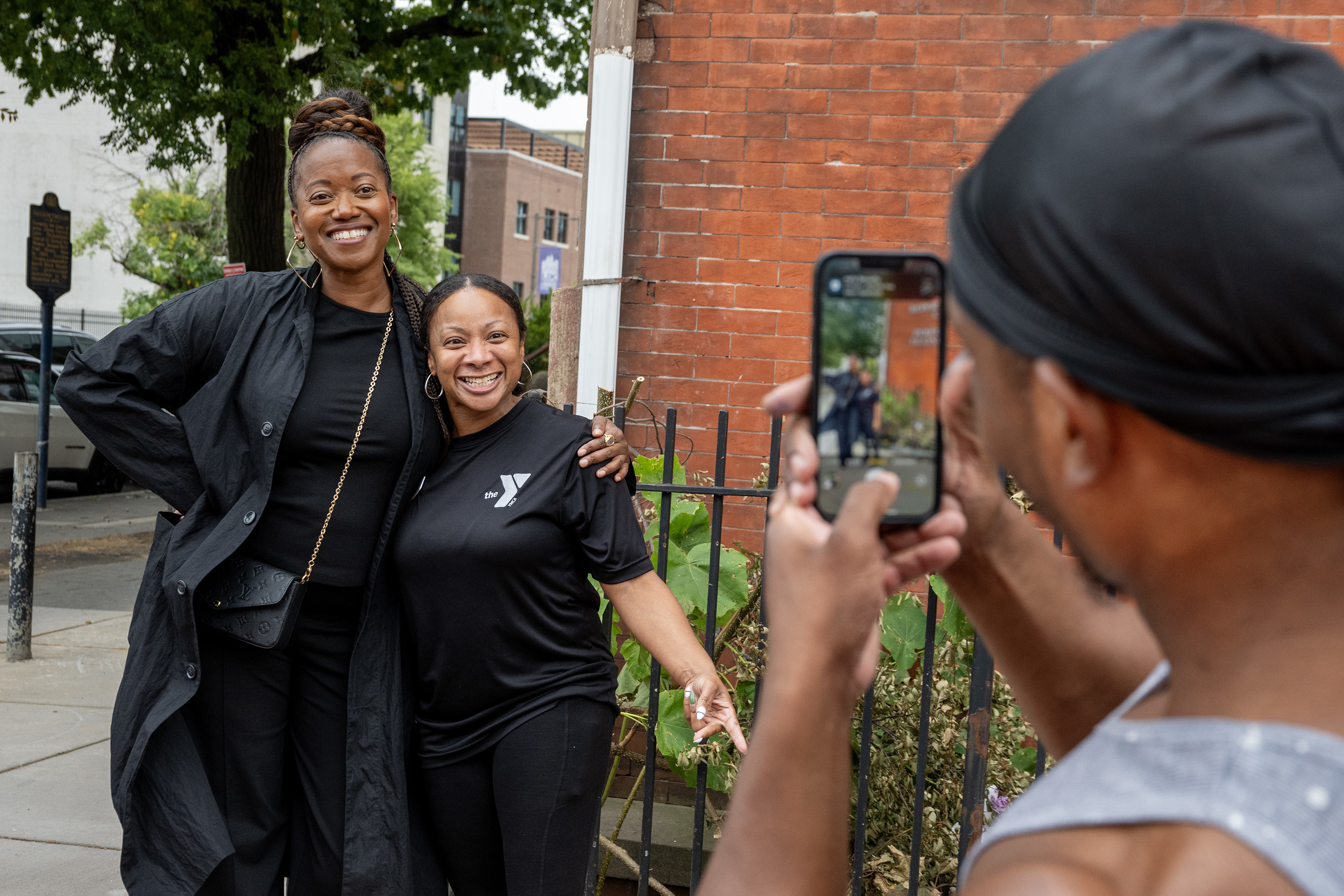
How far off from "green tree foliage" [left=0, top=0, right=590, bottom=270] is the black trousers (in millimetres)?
10127

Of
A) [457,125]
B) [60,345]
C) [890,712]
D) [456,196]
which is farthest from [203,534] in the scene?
[456,196]

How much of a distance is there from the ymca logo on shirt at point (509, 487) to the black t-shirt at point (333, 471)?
23 cm

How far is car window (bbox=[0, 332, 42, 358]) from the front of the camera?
592 inches

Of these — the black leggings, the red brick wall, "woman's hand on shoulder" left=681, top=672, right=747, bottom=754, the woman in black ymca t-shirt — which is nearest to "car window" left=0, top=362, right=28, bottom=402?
the red brick wall

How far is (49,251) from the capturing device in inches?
542

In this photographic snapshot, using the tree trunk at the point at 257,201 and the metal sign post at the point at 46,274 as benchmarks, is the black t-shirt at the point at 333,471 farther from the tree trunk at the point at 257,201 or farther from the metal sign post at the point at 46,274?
the metal sign post at the point at 46,274

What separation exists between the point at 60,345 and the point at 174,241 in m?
8.34

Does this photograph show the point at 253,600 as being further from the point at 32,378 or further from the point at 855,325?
the point at 32,378

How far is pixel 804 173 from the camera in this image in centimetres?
466

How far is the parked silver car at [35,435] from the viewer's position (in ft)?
45.5

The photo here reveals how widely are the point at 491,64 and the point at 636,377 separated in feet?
33.9

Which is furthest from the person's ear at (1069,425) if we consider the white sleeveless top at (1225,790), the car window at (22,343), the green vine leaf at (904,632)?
the car window at (22,343)

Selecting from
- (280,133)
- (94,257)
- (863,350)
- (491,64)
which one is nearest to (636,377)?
(863,350)

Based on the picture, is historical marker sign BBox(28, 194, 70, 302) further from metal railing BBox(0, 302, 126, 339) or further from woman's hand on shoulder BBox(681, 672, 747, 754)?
metal railing BBox(0, 302, 126, 339)
